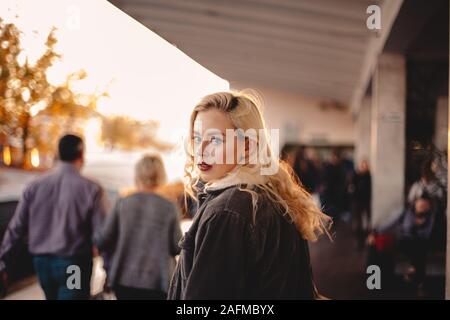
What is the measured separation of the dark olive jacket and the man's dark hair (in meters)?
2.28

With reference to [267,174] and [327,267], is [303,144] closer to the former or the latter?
[327,267]

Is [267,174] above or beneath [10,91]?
beneath

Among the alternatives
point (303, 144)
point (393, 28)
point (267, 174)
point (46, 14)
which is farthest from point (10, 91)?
point (303, 144)

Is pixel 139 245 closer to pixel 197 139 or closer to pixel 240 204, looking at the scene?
pixel 197 139

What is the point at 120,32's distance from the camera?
4.31 m

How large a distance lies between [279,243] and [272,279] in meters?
0.10

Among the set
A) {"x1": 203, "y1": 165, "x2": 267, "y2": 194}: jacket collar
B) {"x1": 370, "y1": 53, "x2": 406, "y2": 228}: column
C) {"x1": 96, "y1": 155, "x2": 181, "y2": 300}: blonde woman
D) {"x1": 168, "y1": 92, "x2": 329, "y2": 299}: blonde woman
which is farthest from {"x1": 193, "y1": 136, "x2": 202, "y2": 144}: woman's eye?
{"x1": 370, "y1": 53, "x2": 406, "y2": 228}: column

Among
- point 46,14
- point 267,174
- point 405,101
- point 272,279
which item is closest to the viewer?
point 272,279

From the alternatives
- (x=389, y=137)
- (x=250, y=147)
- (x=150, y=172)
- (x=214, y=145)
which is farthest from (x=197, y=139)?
(x=389, y=137)

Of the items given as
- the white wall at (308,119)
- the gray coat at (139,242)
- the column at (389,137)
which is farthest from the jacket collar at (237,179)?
the white wall at (308,119)

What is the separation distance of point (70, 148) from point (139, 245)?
84 centimetres

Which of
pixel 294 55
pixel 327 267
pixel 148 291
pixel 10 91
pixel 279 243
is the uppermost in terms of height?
pixel 294 55

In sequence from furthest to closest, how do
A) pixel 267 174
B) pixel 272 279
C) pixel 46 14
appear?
1. pixel 46 14
2. pixel 267 174
3. pixel 272 279

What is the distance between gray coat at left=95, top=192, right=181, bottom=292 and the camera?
11.6 feet
